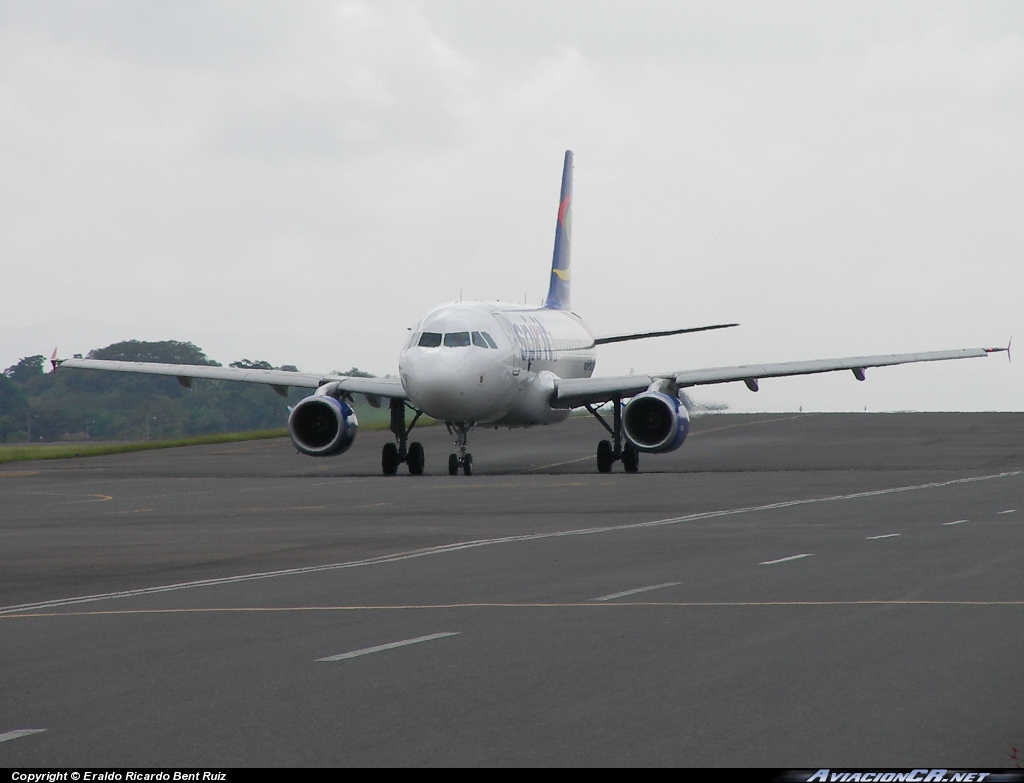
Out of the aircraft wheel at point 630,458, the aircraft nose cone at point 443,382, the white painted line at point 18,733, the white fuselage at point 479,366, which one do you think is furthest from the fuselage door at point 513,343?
the white painted line at point 18,733

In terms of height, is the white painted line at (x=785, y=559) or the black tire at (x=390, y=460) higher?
the black tire at (x=390, y=460)

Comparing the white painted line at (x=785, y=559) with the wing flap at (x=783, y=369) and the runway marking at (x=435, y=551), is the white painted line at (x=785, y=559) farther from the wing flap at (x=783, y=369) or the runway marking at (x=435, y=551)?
the wing flap at (x=783, y=369)

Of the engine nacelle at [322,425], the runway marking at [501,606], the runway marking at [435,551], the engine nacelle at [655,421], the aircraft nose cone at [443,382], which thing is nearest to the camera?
the runway marking at [501,606]

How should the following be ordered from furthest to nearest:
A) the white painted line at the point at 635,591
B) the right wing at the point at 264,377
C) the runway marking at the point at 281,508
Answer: the right wing at the point at 264,377, the runway marking at the point at 281,508, the white painted line at the point at 635,591

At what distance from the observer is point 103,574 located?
1781 centimetres

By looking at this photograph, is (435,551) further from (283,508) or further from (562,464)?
(562,464)

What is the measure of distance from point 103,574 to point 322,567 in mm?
2263

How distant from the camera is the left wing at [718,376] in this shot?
4328 cm

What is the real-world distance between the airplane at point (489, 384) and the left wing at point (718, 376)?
0.12 ft

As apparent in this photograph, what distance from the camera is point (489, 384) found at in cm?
4091

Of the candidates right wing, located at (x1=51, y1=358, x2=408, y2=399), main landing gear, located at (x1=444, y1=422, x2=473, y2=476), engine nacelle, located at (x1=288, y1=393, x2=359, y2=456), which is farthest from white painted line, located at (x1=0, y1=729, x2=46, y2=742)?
right wing, located at (x1=51, y1=358, x2=408, y2=399)

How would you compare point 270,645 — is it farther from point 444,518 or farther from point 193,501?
point 193,501

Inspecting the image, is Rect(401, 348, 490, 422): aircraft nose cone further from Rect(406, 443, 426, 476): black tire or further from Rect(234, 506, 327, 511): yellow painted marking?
Rect(234, 506, 327, 511): yellow painted marking

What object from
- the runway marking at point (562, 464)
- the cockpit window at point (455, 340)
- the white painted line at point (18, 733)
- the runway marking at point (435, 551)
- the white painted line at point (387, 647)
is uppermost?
the cockpit window at point (455, 340)
